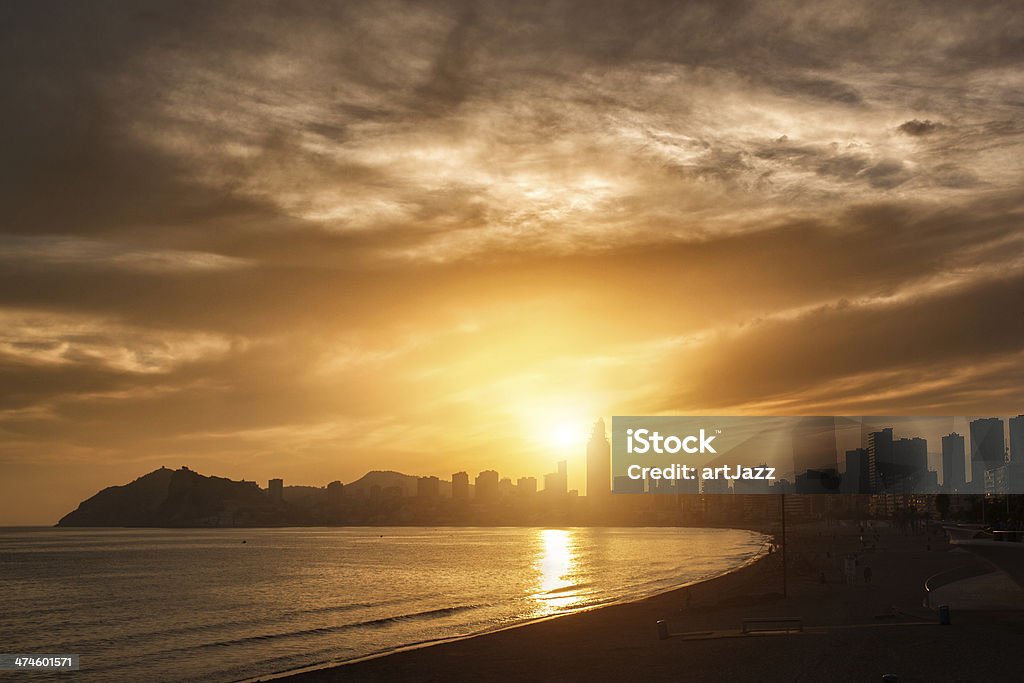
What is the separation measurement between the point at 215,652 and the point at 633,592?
39097mm

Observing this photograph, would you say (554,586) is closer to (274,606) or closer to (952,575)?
(274,606)

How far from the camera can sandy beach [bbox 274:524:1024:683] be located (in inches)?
1124

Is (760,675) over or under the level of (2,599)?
over

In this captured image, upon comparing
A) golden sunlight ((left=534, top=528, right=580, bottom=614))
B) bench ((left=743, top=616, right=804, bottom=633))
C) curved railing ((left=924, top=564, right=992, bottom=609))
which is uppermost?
bench ((left=743, top=616, right=804, bottom=633))

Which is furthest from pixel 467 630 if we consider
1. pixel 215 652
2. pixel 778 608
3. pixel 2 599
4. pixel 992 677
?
pixel 2 599

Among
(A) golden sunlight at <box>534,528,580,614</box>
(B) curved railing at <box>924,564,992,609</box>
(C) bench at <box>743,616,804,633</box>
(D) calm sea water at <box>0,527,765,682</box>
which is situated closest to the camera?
(C) bench at <box>743,616,804,633</box>

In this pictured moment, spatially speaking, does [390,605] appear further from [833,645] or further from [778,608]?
[833,645]

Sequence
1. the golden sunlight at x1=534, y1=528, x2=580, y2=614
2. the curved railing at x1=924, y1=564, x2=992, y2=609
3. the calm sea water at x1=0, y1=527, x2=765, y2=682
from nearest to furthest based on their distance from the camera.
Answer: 1. the calm sea water at x1=0, y1=527, x2=765, y2=682
2. the curved railing at x1=924, y1=564, x2=992, y2=609
3. the golden sunlight at x1=534, y1=528, x2=580, y2=614

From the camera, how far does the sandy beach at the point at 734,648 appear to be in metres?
28.5

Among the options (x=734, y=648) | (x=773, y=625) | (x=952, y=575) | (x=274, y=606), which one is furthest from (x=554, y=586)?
(x=734, y=648)

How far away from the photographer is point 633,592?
7656 cm

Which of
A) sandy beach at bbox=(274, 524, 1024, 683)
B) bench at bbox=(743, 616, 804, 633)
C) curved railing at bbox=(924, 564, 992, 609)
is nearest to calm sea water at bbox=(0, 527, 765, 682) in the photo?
sandy beach at bbox=(274, 524, 1024, 683)

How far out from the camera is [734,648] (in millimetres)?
33188

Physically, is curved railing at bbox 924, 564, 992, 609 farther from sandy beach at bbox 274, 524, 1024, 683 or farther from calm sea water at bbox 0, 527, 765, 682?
calm sea water at bbox 0, 527, 765, 682
